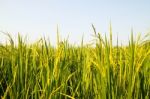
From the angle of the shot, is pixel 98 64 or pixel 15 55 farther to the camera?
pixel 15 55

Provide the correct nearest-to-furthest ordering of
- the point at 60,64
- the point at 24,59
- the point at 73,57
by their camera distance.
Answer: the point at 60,64 → the point at 24,59 → the point at 73,57

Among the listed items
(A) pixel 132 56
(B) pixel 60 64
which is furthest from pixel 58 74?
(A) pixel 132 56

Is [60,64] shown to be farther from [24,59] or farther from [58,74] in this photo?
[24,59]

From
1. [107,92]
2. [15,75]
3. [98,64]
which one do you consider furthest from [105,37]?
[15,75]

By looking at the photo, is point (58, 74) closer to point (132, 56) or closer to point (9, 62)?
point (132, 56)

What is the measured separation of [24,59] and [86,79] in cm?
54

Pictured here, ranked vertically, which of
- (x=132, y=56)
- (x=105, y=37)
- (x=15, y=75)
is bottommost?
(x=15, y=75)

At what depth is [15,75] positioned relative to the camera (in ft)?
6.09

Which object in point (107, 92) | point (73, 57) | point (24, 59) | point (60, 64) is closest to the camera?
point (107, 92)

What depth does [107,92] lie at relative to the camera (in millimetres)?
1494

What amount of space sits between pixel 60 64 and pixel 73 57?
899mm

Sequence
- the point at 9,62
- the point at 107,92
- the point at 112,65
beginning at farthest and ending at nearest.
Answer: the point at 9,62 → the point at 112,65 → the point at 107,92

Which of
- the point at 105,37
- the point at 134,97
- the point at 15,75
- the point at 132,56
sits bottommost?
the point at 134,97

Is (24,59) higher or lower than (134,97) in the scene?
higher
